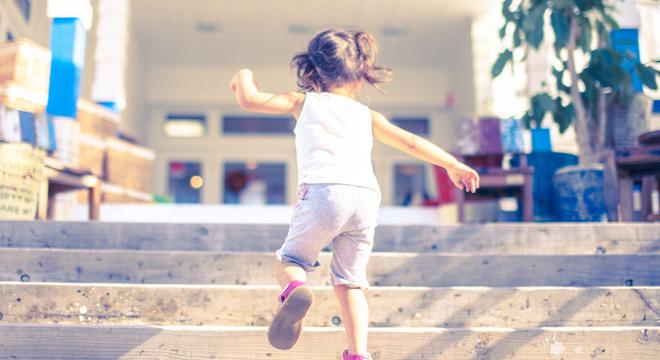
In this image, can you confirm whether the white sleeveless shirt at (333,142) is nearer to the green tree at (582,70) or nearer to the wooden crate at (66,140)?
the green tree at (582,70)

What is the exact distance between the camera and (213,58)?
11414 millimetres

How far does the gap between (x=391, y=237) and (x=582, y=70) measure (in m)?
2.65

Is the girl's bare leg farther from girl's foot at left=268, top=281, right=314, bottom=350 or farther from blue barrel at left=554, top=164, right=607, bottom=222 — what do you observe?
blue barrel at left=554, top=164, right=607, bottom=222

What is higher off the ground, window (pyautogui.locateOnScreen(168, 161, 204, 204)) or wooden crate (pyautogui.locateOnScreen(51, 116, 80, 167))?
window (pyautogui.locateOnScreen(168, 161, 204, 204))

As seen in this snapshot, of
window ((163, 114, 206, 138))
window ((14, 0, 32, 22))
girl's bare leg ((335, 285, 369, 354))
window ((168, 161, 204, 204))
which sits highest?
window ((14, 0, 32, 22))

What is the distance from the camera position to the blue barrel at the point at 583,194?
15.0 ft

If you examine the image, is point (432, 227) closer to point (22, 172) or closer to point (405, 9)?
point (22, 172)

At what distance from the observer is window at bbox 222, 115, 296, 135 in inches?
467

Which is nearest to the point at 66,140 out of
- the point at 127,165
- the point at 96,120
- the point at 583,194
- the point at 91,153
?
the point at 91,153

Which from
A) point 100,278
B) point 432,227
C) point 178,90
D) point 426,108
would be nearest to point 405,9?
point 426,108

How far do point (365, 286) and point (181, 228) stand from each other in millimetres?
1455

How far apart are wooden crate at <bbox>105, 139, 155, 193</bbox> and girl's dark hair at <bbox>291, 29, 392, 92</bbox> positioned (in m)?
4.97

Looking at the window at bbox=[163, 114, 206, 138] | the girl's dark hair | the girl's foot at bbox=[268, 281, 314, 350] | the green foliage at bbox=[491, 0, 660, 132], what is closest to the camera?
the girl's foot at bbox=[268, 281, 314, 350]

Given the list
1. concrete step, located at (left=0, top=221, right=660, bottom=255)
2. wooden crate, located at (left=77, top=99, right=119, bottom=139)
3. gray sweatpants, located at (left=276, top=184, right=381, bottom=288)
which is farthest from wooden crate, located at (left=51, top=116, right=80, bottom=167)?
gray sweatpants, located at (left=276, top=184, right=381, bottom=288)
